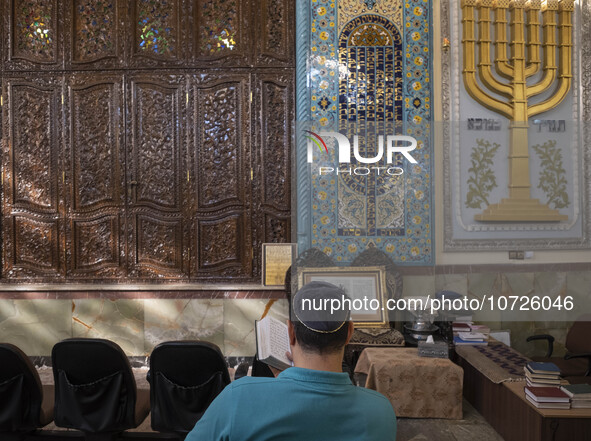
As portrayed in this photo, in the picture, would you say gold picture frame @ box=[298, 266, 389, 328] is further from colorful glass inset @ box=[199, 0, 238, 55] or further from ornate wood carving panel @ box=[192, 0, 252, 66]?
colorful glass inset @ box=[199, 0, 238, 55]

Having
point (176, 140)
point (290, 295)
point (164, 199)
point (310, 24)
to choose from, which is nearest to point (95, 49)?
point (176, 140)

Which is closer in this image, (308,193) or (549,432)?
(549,432)

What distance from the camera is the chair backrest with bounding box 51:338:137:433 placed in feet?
8.98

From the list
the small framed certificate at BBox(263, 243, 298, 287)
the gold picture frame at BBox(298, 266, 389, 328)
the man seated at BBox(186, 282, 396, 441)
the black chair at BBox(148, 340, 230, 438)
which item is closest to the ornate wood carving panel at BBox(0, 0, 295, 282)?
the small framed certificate at BBox(263, 243, 298, 287)

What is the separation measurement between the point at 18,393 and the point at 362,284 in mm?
2766

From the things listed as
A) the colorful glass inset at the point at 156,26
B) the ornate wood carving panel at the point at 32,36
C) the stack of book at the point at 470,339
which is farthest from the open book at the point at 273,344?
the ornate wood carving panel at the point at 32,36

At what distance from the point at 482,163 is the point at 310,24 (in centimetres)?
208

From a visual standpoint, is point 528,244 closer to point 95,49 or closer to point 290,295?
point 290,295

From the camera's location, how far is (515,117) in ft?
15.9

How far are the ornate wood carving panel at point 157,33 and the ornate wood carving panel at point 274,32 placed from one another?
705mm

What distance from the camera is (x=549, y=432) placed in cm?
279

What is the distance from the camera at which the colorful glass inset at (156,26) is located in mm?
4938

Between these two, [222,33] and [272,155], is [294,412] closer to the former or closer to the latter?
[272,155]

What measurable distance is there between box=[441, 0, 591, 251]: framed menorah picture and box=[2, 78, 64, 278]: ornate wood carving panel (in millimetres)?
3699
